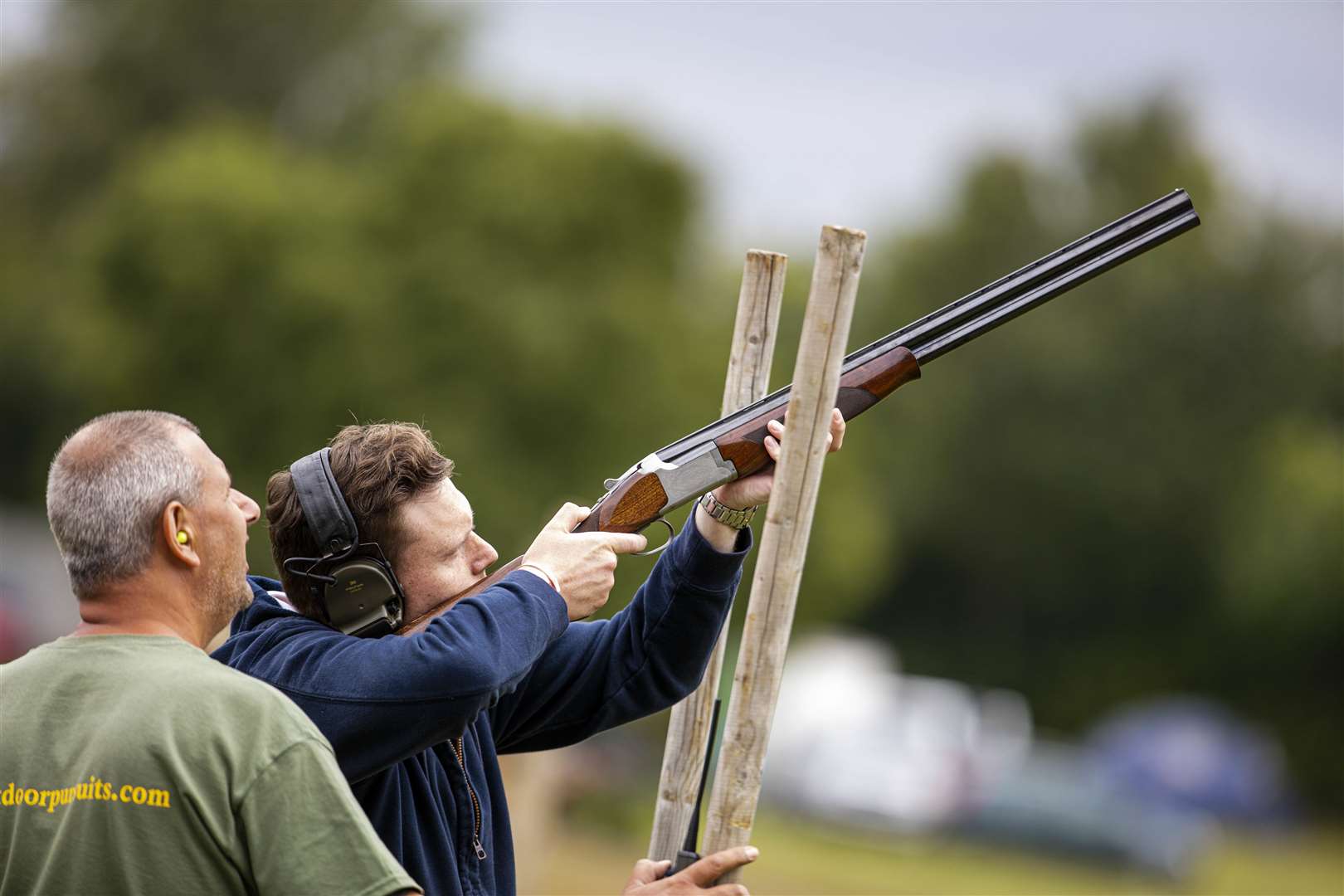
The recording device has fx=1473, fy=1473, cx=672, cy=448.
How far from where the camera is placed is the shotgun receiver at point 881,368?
392 centimetres

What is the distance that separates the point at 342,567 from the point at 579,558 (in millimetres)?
565

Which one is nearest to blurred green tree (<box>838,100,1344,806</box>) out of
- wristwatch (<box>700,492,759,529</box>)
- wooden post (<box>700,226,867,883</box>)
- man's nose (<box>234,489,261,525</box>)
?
wristwatch (<box>700,492,759,529</box>)

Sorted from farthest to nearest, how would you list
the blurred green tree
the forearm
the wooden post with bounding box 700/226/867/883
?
the blurred green tree, the forearm, the wooden post with bounding box 700/226/867/883

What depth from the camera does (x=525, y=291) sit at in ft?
75.7

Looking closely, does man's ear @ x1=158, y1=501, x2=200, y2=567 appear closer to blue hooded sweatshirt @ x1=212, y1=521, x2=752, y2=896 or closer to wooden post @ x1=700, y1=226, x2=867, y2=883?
blue hooded sweatshirt @ x1=212, y1=521, x2=752, y2=896

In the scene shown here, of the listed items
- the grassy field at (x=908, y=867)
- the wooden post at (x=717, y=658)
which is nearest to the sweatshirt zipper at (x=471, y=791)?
the wooden post at (x=717, y=658)

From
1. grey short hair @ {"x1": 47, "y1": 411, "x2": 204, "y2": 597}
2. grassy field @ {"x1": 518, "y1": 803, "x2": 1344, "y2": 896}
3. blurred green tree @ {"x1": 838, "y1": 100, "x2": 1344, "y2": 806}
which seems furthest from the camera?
blurred green tree @ {"x1": 838, "y1": 100, "x2": 1344, "y2": 806}

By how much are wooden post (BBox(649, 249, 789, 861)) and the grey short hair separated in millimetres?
1734

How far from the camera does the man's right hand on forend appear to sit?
352 cm

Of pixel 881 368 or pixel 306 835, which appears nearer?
pixel 306 835

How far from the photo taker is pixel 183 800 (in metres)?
2.63

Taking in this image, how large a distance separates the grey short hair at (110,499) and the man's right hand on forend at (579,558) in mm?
925

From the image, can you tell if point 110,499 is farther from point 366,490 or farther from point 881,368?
point 881,368

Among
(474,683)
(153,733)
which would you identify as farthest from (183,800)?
(474,683)
